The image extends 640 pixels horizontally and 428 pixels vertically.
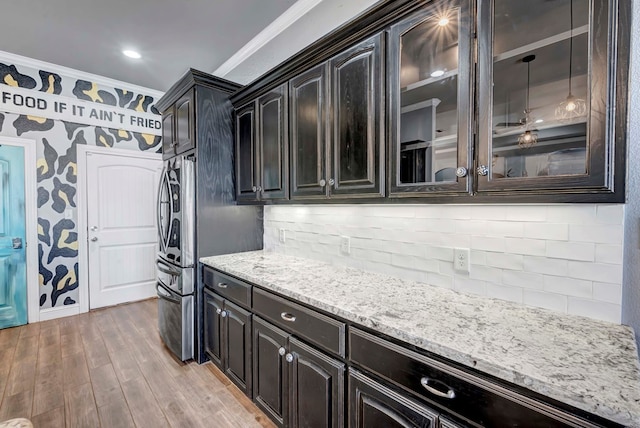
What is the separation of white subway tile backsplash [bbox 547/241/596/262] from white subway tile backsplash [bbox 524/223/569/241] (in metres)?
0.02

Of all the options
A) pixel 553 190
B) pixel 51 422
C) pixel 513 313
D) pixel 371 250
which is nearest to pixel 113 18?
pixel 371 250

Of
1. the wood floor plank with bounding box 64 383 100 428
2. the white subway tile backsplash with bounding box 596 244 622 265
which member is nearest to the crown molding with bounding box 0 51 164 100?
the wood floor plank with bounding box 64 383 100 428

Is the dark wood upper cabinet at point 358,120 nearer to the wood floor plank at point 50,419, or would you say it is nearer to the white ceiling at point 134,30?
the white ceiling at point 134,30

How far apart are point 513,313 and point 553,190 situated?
533mm

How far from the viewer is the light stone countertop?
71cm

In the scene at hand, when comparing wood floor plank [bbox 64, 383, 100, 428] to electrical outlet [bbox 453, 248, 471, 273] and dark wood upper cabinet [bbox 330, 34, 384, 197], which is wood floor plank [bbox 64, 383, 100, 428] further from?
electrical outlet [bbox 453, 248, 471, 273]

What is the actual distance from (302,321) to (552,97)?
1382 millimetres

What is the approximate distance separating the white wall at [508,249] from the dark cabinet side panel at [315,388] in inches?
27.0

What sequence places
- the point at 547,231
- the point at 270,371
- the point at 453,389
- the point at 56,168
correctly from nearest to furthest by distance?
the point at 453,389 < the point at 547,231 < the point at 270,371 < the point at 56,168

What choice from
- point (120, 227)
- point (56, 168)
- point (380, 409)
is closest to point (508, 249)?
point (380, 409)

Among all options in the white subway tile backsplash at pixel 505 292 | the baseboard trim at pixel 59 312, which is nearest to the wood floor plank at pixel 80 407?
the baseboard trim at pixel 59 312

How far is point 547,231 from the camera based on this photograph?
3.96 ft

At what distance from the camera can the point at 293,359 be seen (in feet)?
4.91

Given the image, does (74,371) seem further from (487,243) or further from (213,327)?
(487,243)
